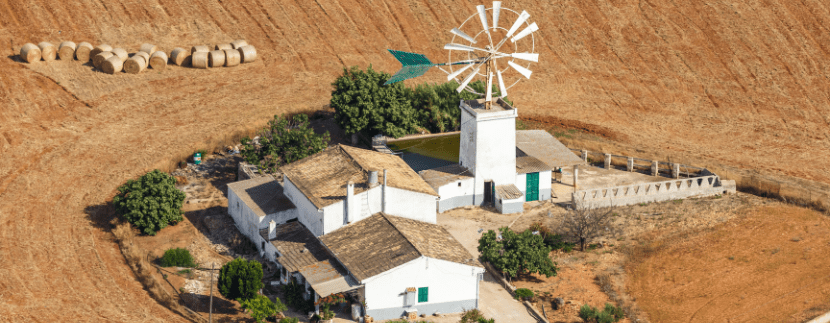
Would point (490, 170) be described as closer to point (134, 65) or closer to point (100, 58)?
point (134, 65)

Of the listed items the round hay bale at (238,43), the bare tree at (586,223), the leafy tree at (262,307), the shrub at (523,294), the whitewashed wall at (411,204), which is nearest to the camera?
the leafy tree at (262,307)

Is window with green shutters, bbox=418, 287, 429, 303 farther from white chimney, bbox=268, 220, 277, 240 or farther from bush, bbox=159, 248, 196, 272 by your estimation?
bush, bbox=159, 248, 196, 272

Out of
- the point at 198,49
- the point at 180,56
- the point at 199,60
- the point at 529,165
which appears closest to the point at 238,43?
the point at 198,49

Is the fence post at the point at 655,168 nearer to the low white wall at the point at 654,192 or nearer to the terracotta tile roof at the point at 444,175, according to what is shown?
the low white wall at the point at 654,192

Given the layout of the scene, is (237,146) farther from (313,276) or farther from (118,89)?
(313,276)

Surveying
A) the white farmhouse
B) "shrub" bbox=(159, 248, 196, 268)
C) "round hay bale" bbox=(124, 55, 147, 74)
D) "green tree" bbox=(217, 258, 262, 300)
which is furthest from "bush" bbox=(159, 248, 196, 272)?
"round hay bale" bbox=(124, 55, 147, 74)

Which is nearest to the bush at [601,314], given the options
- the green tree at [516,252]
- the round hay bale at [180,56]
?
the green tree at [516,252]
